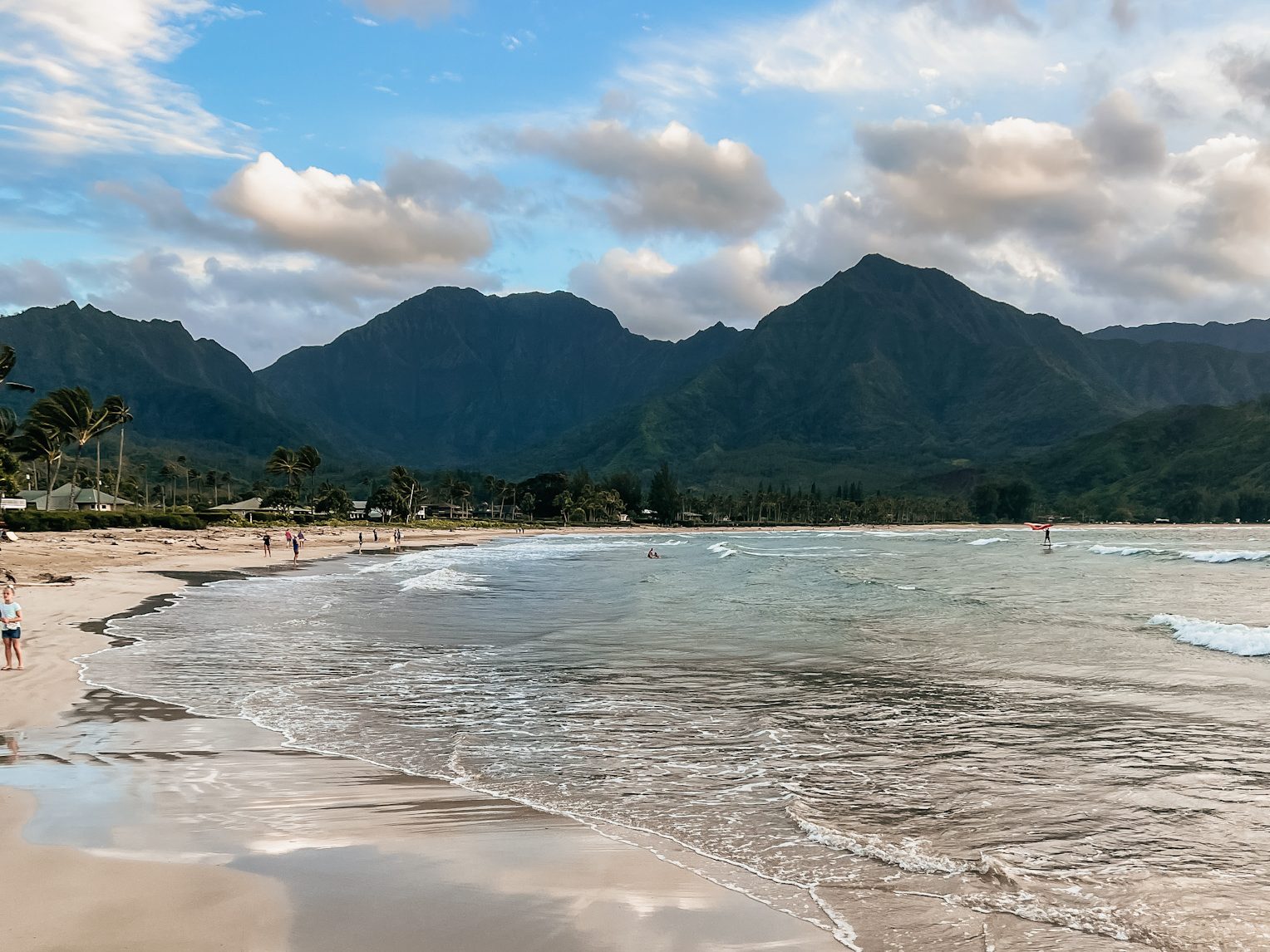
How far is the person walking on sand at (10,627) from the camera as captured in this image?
16.1 meters

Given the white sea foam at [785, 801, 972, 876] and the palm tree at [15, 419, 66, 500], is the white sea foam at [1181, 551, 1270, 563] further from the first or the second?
the palm tree at [15, 419, 66, 500]

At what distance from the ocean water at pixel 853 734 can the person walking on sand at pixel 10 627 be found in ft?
4.52

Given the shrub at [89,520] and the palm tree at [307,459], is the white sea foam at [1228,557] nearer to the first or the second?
the shrub at [89,520]

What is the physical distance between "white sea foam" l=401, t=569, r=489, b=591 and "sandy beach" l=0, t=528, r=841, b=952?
28328 millimetres

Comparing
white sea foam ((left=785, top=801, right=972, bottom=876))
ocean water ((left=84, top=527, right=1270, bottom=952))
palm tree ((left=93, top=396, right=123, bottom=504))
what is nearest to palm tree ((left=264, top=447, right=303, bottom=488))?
palm tree ((left=93, top=396, right=123, bottom=504))

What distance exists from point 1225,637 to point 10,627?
90.8 ft

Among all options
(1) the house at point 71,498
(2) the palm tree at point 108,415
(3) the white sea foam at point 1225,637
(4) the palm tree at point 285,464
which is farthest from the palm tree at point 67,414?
(3) the white sea foam at point 1225,637

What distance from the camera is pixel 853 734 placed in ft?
39.8

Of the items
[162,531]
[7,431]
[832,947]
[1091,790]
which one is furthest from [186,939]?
[7,431]

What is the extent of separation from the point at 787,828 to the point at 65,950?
580 cm

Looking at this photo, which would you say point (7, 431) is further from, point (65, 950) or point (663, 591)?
point (65, 950)

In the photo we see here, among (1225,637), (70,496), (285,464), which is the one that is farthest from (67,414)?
(1225,637)

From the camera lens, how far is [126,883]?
617cm

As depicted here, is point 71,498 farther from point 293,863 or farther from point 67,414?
point 293,863
